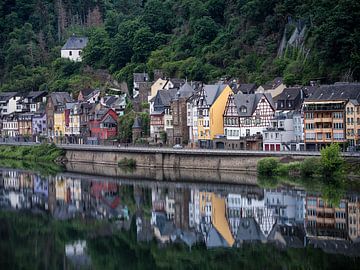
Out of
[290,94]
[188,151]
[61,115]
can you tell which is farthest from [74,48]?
[290,94]

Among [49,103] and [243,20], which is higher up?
[243,20]

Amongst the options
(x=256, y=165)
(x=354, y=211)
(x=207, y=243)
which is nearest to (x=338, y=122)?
(x=256, y=165)

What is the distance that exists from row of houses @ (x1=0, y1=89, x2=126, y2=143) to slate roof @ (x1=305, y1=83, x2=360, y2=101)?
28539 mm

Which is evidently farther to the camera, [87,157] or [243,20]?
[243,20]

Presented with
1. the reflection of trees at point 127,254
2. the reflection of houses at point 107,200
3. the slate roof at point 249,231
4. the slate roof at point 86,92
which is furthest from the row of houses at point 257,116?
the reflection of trees at point 127,254

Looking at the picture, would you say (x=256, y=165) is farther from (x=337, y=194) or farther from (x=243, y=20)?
(x=243, y=20)

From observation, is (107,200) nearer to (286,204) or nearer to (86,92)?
(286,204)

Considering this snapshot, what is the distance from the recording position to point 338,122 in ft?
203

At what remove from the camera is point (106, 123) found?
8731 centimetres

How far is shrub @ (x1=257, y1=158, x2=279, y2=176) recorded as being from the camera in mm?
58781

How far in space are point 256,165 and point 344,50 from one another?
14.5 meters

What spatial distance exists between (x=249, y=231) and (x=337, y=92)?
23.2m

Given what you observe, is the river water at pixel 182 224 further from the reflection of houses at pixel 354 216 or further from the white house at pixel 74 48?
the white house at pixel 74 48

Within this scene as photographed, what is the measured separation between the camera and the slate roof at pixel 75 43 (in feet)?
376
